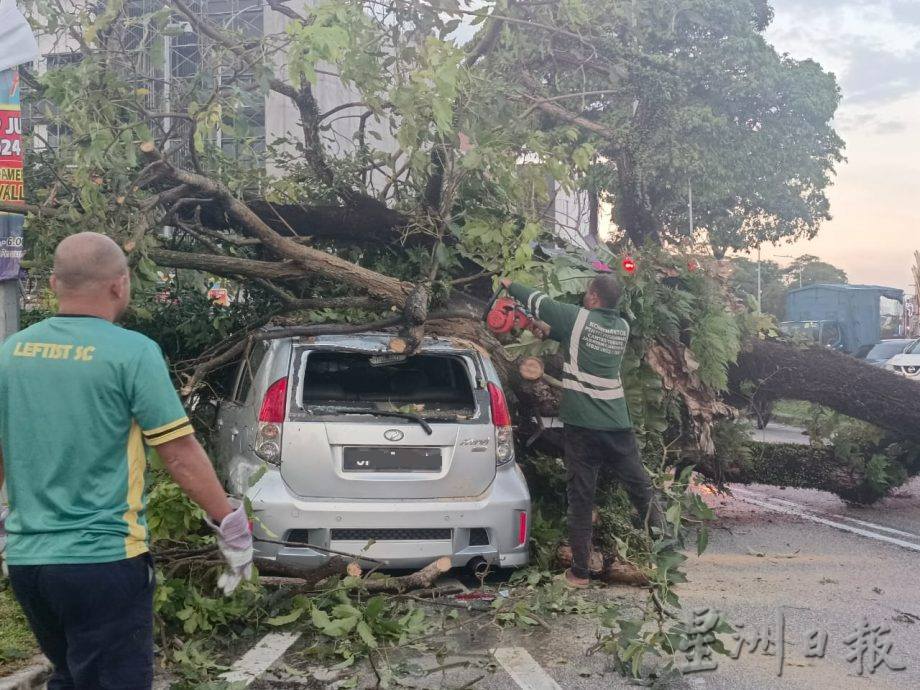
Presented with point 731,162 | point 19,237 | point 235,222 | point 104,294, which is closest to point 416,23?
point 235,222

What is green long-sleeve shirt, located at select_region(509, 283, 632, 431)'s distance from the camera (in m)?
6.05

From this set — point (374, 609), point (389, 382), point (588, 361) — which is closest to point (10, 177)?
point (389, 382)

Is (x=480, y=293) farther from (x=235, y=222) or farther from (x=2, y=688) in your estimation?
(x=2, y=688)

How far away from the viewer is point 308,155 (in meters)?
7.80

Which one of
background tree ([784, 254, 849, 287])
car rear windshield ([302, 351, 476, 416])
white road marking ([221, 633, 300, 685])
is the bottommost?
white road marking ([221, 633, 300, 685])

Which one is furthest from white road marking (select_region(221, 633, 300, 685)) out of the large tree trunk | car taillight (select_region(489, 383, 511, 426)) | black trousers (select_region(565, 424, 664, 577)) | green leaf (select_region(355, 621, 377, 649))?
the large tree trunk

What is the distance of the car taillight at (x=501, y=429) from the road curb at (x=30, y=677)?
2.72m

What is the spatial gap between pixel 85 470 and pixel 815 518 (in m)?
7.88

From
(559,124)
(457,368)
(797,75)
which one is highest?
(797,75)

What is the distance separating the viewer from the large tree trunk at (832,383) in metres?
8.27

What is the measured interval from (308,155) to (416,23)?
1434 millimetres

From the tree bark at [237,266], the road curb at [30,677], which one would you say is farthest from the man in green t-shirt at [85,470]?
the tree bark at [237,266]

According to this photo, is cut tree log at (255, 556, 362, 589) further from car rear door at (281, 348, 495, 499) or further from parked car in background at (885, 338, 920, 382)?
parked car in background at (885, 338, 920, 382)

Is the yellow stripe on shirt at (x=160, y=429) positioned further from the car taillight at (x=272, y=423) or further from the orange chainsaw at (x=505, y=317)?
the orange chainsaw at (x=505, y=317)
